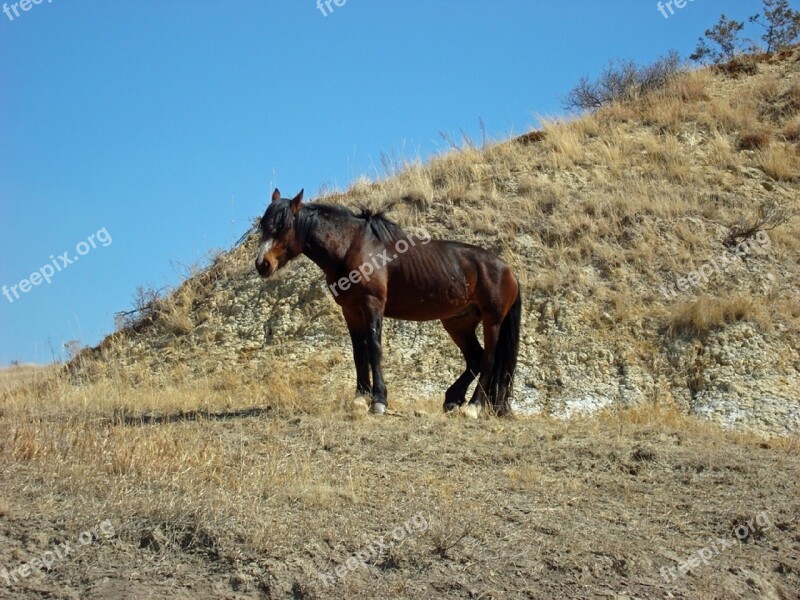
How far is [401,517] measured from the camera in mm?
7367

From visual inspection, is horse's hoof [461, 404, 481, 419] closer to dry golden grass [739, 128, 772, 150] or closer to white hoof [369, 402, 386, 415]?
white hoof [369, 402, 386, 415]

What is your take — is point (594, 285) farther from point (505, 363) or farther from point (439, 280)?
point (439, 280)

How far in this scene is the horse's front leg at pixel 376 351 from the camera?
36.6 ft

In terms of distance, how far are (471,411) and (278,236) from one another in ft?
10.5

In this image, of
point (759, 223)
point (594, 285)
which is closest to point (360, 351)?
point (594, 285)

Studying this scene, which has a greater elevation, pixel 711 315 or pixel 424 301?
pixel 711 315

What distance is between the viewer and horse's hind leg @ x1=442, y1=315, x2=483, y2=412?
12242mm

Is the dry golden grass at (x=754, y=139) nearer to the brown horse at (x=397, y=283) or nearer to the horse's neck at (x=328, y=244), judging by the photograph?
the brown horse at (x=397, y=283)

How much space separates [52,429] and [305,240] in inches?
145

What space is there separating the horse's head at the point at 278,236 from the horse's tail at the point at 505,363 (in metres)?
2.93

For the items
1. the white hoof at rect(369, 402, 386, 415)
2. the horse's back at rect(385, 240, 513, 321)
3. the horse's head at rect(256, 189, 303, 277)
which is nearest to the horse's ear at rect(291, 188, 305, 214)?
the horse's head at rect(256, 189, 303, 277)

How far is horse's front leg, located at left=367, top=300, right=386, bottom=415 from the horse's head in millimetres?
1158

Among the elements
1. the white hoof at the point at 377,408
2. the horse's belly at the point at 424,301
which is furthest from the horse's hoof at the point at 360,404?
the horse's belly at the point at 424,301

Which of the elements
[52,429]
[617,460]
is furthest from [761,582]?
[52,429]
